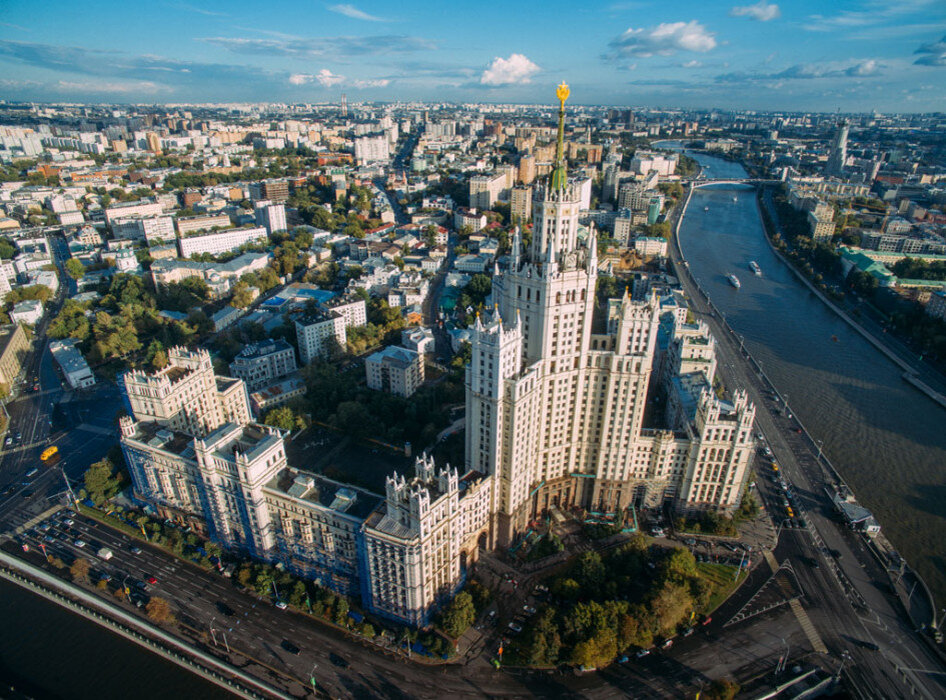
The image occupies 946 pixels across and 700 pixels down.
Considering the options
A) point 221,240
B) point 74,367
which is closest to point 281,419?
point 74,367

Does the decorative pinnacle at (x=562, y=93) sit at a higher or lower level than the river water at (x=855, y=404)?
higher

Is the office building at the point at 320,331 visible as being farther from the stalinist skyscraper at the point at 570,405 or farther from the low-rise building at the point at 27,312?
the low-rise building at the point at 27,312

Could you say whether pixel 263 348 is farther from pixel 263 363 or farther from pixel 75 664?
pixel 75 664

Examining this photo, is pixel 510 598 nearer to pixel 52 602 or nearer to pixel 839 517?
pixel 839 517

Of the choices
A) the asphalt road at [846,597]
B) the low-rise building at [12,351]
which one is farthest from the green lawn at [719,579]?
the low-rise building at [12,351]

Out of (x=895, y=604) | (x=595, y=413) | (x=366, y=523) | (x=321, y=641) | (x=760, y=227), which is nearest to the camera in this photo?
(x=366, y=523)

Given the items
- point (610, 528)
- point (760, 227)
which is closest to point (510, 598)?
point (610, 528)
